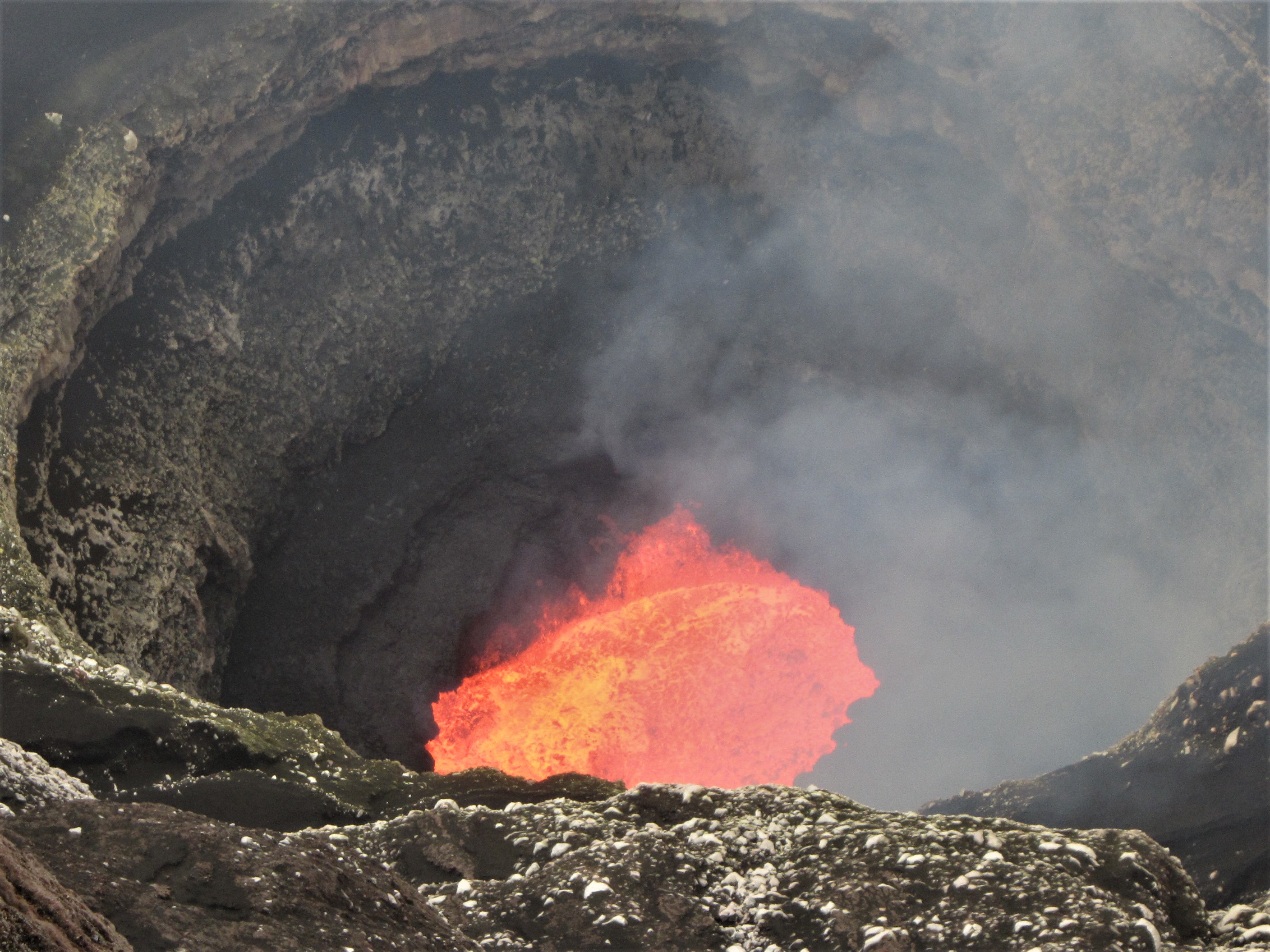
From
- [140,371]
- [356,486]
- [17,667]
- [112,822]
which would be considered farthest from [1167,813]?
[140,371]

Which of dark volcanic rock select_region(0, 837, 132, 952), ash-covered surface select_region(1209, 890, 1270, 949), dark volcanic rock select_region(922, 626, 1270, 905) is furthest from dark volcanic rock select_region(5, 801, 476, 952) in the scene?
dark volcanic rock select_region(922, 626, 1270, 905)

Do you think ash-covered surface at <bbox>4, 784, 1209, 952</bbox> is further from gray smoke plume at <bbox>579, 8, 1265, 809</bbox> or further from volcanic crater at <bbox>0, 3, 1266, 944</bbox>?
gray smoke plume at <bbox>579, 8, 1265, 809</bbox>

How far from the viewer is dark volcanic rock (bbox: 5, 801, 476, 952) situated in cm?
411

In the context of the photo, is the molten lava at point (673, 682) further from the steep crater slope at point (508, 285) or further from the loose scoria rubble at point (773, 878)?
the loose scoria rubble at point (773, 878)

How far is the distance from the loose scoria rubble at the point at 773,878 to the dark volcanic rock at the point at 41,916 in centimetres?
151

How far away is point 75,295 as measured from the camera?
11477 millimetres

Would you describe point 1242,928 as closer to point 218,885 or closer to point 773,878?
point 773,878

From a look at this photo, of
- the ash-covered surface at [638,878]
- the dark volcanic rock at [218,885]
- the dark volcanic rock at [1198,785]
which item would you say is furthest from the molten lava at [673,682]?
the dark volcanic rock at [218,885]

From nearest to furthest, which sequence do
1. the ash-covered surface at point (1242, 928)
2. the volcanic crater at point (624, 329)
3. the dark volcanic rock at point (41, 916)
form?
the dark volcanic rock at point (41, 916)
the ash-covered surface at point (1242, 928)
the volcanic crater at point (624, 329)

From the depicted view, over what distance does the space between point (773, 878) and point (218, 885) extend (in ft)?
10.3

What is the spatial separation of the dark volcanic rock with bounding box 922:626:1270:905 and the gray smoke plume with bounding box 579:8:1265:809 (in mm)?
4532

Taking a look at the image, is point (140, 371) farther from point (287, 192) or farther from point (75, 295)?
point (287, 192)

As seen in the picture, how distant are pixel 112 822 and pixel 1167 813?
9.87m

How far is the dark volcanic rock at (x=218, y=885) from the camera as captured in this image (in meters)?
4.11
